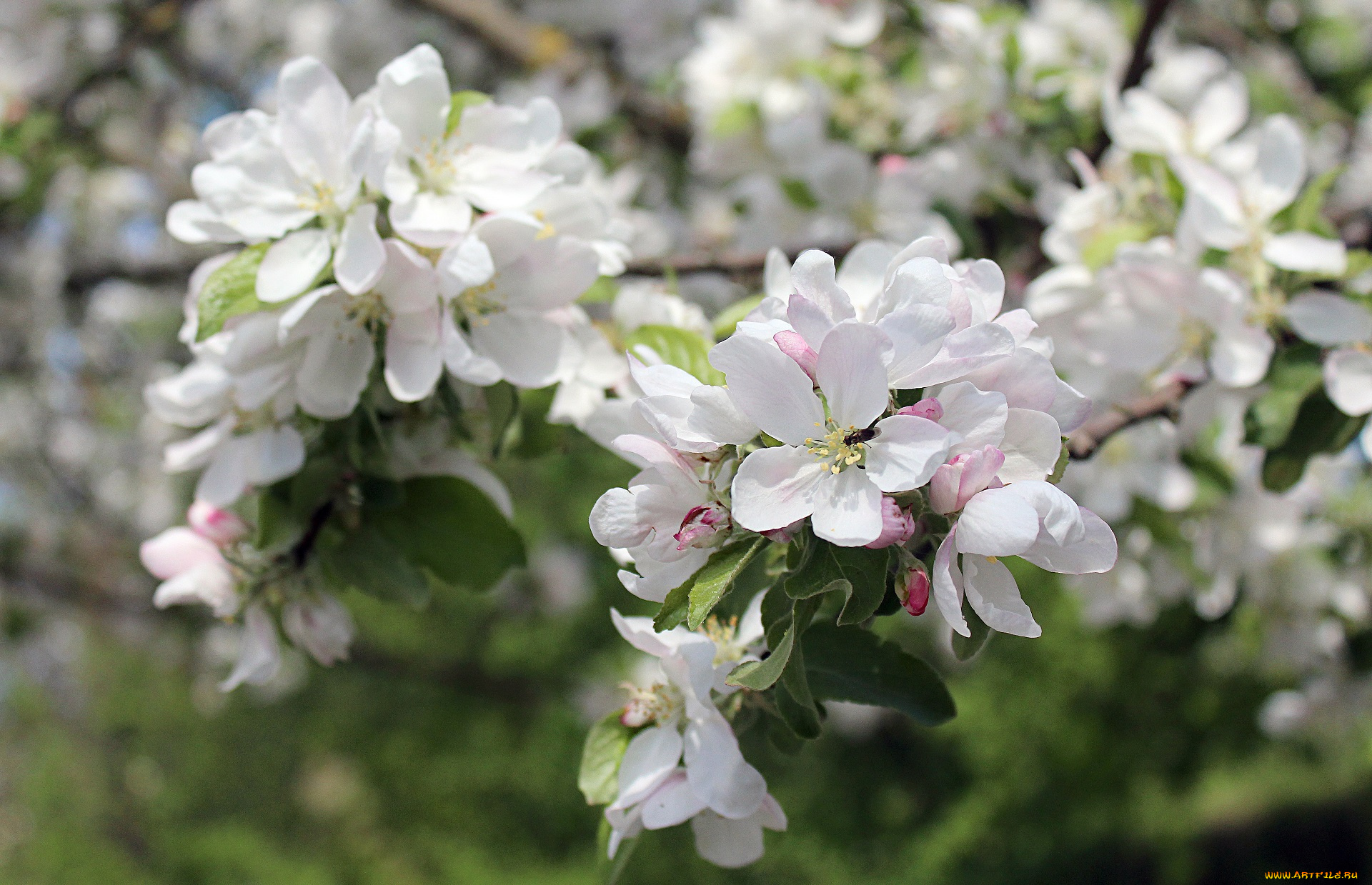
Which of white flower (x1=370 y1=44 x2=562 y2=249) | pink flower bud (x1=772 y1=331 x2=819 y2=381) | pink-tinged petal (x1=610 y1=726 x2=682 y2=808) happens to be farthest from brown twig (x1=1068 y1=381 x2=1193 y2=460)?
white flower (x1=370 y1=44 x2=562 y2=249)

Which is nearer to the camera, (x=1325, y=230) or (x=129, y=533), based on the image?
(x=1325, y=230)

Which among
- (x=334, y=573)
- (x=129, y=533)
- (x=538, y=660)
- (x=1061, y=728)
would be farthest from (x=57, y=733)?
(x=334, y=573)

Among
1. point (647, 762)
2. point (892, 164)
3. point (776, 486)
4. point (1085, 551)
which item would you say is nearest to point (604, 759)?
point (647, 762)

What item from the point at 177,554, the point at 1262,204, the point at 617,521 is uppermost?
the point at 1262,204

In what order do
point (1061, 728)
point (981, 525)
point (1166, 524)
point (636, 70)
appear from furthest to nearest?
point (1061, 728)
point (636, 70)
point (1166, 524)
point (981, 525)

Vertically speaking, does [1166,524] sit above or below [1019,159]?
below

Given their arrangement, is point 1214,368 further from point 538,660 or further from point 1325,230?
point 538,660

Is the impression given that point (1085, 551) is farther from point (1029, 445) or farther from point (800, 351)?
point (800, 351)
